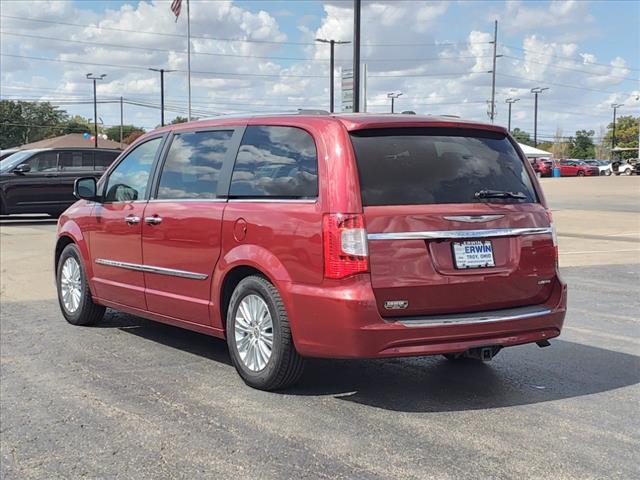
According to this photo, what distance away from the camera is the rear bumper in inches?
169

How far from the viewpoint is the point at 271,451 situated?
3.88 metres

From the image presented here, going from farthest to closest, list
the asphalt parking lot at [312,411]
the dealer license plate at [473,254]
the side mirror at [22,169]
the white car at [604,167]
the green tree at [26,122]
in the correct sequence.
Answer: the green tree at [26,122]
the white car at [604,167]
the side mirror at [22,169]
the dealer license plate at [473,254]
the asphalt parking lot at [312,411]

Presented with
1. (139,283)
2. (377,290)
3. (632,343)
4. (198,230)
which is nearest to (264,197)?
(198,230)

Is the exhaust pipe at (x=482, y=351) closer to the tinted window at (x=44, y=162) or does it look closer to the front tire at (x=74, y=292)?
the front tire at (x=74, y=292)

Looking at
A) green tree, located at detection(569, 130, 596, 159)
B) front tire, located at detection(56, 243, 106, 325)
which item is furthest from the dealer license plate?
green tree, located at detection(569, 130, 596, 159)

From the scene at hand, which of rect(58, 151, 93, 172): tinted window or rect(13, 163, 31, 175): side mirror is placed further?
rect(58, 151, 93, 172): tinted window

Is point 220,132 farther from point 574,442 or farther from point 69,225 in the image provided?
point 574,442

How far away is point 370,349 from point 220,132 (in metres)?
2.19

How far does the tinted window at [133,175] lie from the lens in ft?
20.5

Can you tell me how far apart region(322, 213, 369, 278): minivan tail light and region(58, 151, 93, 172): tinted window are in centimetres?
1545

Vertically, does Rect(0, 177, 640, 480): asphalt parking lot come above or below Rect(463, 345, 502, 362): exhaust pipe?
below

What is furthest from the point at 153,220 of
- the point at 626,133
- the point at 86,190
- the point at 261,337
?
the point at 626,133

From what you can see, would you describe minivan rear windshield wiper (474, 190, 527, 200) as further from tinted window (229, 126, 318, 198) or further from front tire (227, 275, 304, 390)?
front tire (227, 275, 304, 390)

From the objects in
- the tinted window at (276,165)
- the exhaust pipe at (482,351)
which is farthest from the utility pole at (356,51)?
the exhaust pipe at (482,351)
